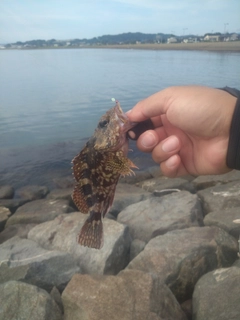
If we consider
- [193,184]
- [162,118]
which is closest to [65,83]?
[193,184]

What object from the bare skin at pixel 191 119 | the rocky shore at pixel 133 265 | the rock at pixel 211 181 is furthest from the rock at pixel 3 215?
the bare skin at pixel 191 119

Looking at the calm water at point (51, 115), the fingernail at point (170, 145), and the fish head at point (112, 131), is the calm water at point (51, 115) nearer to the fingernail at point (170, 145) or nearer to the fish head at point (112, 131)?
the fingernail at point (170, 145)

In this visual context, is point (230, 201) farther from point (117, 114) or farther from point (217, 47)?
point (217, 47)

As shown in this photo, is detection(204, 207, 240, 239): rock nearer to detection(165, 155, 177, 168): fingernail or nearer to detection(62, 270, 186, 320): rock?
detection(62, 270, 186, 320): rock

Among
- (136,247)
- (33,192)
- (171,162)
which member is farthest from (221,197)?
(33,192)

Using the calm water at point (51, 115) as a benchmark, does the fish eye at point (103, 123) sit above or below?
above

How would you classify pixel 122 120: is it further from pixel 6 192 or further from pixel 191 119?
pixel 6 192
